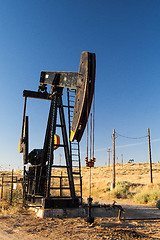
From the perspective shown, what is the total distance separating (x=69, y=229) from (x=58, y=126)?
4.27 meters

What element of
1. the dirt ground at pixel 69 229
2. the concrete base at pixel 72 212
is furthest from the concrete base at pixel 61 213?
the dirt ground at pixel 69 229

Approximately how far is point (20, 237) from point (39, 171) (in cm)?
502

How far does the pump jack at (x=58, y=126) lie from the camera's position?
23.7 ft

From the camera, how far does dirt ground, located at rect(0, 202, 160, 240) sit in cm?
574

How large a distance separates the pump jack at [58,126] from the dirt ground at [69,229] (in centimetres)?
114

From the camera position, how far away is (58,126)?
9.62 metres

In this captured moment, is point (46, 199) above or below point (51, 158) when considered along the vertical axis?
below

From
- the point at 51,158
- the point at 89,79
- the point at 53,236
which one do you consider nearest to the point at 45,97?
the point at 51,158

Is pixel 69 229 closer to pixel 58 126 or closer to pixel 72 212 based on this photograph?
pixel 72 212

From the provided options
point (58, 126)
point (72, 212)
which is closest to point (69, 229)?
point (72, 212)

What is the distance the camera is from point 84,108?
23.2 ft

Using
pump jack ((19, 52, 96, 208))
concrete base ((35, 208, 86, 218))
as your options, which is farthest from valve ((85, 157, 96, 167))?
concrete base ((35, 208, 86, 218))

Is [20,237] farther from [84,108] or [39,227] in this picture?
[84,108]

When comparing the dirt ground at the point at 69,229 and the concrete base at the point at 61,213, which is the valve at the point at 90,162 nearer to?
the dirt ground at the point at 69,229
